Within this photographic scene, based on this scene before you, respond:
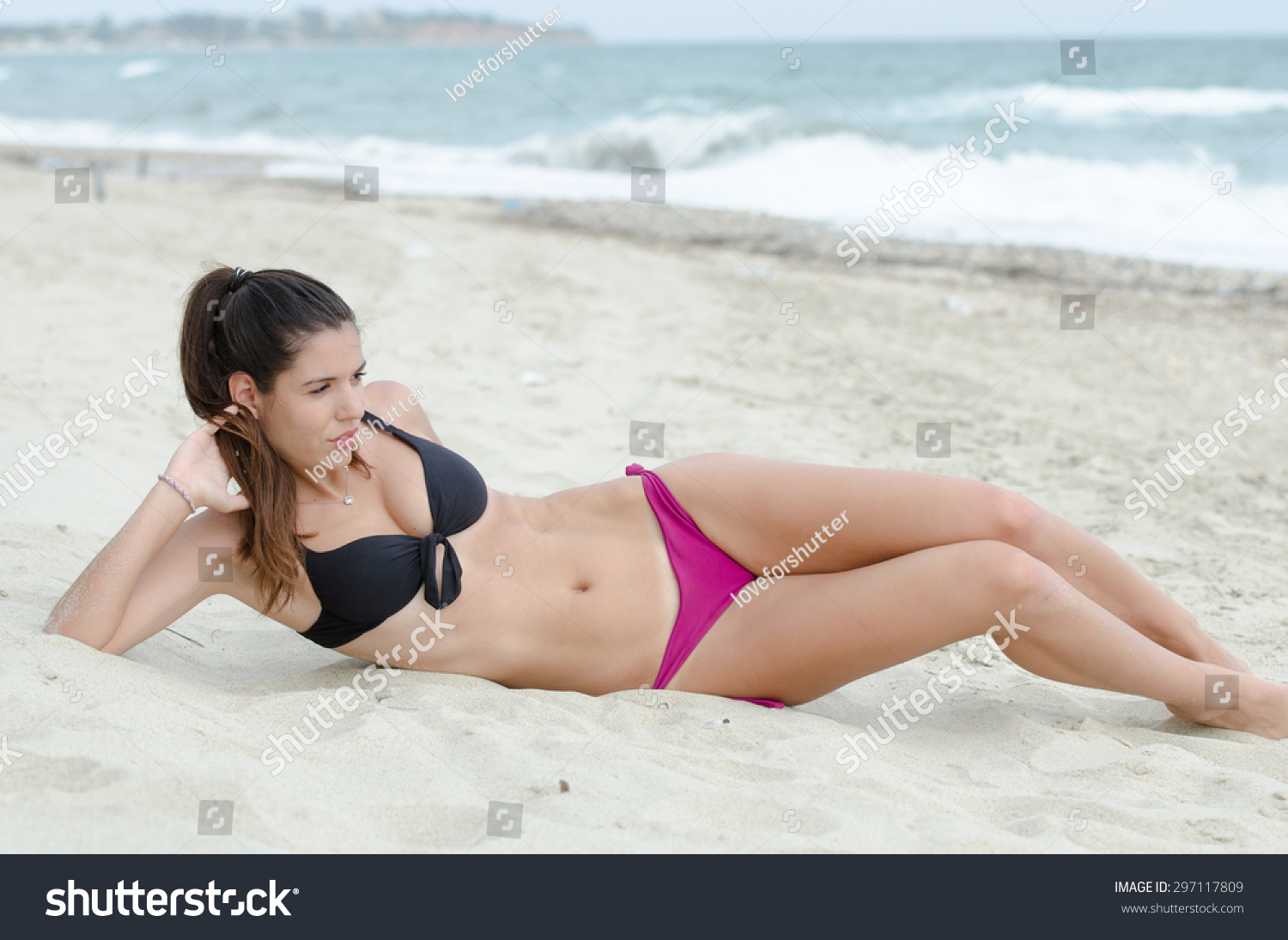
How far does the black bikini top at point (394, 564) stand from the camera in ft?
8.14

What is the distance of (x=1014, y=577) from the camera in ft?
7.86

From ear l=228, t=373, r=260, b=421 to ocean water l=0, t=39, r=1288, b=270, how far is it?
4.21 meters

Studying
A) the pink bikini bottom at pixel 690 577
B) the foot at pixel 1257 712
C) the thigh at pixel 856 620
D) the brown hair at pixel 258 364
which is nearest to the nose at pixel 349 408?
the brown hair at pixel 258 364

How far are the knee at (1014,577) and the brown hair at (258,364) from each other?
1527mm

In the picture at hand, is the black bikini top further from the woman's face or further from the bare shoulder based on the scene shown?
the woman's face

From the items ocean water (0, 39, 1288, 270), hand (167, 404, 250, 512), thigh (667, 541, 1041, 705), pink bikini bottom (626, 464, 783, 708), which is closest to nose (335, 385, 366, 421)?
hand (167, 404, 250, 512)

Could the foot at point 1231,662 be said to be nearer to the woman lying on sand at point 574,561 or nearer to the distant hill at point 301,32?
the woman lying on sand at point 574,561

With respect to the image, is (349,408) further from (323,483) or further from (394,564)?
(394,564)

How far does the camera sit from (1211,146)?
16.2 meters

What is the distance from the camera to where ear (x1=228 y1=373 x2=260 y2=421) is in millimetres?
2443

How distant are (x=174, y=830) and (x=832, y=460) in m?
3.41

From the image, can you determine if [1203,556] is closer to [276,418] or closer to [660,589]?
[660,589]

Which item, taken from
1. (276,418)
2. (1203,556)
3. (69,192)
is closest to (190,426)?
(276,418)

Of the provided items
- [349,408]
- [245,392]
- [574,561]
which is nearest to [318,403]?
[349,408]
